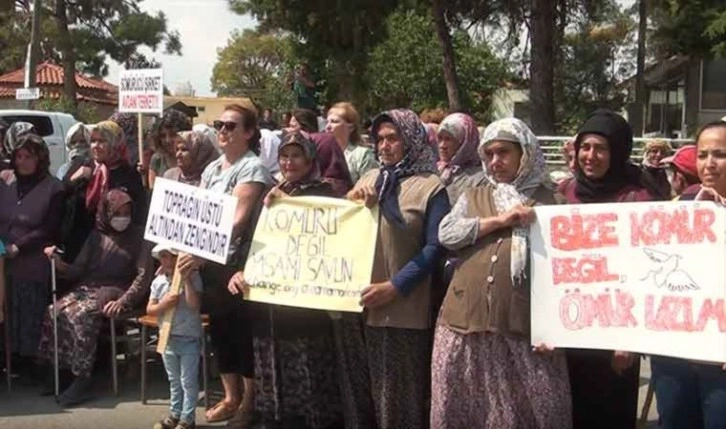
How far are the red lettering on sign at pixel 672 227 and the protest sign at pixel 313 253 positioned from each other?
4.39ft

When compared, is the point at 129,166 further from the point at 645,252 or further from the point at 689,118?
the point at 689,118

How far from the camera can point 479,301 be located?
4.29 meters

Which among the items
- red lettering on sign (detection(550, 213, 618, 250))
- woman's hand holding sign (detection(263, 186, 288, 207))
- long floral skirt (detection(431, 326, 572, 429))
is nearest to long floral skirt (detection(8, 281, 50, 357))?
woman's hand holding sign (detection(263, 186, 288, 207))

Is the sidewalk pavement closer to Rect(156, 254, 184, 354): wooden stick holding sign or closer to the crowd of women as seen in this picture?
the crowd of women

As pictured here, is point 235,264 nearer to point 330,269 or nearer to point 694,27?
point 330,269

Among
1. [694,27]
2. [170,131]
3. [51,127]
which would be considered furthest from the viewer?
[694,27]

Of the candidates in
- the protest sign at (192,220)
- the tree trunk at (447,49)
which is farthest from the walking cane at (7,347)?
the tree trunk at (447,49)

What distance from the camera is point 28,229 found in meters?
6.50

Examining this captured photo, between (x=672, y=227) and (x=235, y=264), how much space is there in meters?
Answer: 2.53

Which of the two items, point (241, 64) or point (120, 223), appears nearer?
point (120, 223)

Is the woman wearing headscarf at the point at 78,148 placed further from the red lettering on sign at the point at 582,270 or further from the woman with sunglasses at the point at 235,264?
the red lettering on sign at the point at 582,270

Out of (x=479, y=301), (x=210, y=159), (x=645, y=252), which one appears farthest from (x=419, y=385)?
(x=210, y=159)

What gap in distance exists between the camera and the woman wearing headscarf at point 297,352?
17.1 feet

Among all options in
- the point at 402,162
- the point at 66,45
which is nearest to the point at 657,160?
the point at 402,162
